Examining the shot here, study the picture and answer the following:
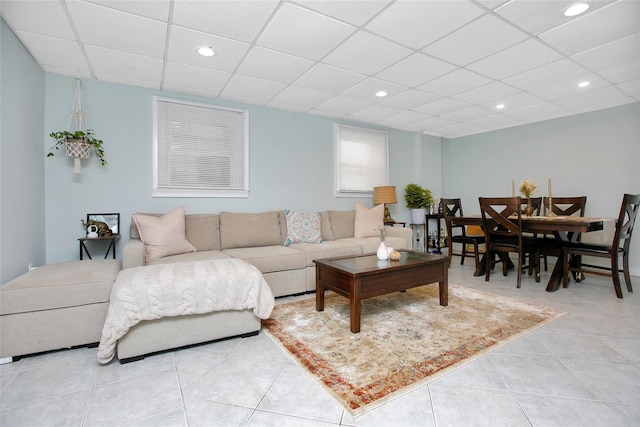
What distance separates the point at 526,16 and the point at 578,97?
8.22 ft

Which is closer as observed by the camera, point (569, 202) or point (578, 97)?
point (578, 97)

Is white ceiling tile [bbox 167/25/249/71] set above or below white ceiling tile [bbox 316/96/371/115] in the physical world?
below

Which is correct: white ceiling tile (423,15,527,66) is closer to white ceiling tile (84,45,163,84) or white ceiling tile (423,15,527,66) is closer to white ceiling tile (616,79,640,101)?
white ceiling tile (616,79,640,101)

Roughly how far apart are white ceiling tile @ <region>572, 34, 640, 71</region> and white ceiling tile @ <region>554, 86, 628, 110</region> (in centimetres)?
86

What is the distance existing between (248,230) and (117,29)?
7.52 ft

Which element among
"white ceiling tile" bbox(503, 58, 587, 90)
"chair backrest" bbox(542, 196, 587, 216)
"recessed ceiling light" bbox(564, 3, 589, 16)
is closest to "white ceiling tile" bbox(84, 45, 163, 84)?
"recessed ceiling light" bbox(564, 3, 589, 16)

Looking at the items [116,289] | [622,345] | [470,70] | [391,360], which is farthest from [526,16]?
[116,289]

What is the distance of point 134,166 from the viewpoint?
366 cm

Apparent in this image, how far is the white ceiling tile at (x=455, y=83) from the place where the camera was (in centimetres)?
341

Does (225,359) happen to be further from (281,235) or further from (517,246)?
(517,246)

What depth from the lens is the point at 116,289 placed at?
196 centimetres

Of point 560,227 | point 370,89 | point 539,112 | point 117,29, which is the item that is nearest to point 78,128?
point 117,29

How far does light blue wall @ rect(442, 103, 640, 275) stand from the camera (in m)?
4.37

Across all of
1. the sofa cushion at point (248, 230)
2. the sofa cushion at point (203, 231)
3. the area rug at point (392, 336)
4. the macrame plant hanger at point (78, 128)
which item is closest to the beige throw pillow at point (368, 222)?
the sofa cushion at point (248, 230)
